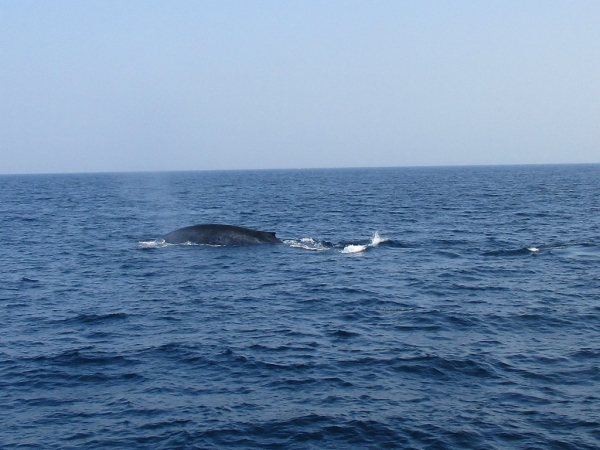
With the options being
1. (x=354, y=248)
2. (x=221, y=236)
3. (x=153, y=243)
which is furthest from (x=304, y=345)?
(x=153, y=243)

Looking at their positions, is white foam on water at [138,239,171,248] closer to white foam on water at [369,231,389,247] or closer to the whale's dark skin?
the whale's dark skin

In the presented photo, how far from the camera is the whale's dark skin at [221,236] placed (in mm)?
49438

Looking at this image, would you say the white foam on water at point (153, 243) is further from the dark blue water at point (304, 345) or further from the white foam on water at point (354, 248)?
the white foam on water at point (354, 248)

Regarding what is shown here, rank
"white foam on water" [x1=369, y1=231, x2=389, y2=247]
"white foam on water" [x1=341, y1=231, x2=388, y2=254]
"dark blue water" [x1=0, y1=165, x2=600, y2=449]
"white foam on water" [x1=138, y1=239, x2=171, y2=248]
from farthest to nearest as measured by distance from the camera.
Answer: "white foam on water" [x1=369, y1=231, x2=389, y2=247] → "white foam on water" [x1=138, y1=239, x2=171, y2=248] → "white foam on water" [x1=341, y1=231, x2=388, y2=254] → "dark blue water" [x1=0, y1=165, x2=600, y2=449]

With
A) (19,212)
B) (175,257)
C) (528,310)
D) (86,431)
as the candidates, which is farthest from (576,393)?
(19,212)

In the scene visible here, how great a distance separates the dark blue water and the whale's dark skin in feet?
4.51

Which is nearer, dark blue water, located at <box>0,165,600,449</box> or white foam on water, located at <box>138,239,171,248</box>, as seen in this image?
dark blue water, located at <box>0,165,600,449</box>

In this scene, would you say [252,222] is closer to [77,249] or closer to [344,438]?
[77,249]

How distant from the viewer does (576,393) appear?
68.6 feet

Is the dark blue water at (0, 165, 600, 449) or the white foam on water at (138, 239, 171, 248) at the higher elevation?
the white foam on water at (138, 239, 171, 248)

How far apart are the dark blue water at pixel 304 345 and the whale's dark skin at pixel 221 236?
1375 mm

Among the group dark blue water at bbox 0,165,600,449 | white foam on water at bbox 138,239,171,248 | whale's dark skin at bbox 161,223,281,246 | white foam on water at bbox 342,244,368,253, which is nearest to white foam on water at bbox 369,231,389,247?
dark blue water at bbox 0,165,600,449

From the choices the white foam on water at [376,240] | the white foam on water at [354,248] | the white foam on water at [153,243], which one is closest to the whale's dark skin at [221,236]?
the white foam on water at [153,243]

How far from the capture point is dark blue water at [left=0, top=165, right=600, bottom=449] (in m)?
18.7
